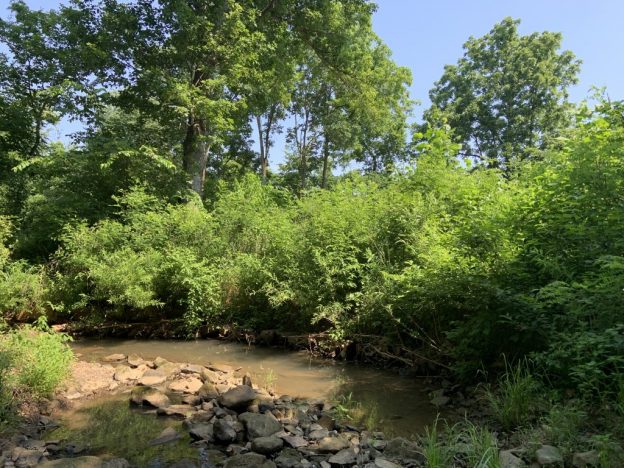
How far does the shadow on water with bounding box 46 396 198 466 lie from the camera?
4785 mm

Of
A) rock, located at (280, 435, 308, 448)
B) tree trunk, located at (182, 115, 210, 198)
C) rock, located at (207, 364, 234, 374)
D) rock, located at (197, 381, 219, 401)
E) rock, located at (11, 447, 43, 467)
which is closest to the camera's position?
rock, located at (11, 447, 43, 467)

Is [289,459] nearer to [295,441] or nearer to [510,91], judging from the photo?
[295,441]

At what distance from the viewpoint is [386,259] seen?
8781 mm

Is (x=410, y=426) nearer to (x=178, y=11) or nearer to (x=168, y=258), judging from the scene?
(x=168, y=258)

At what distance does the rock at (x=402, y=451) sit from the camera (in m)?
4.50

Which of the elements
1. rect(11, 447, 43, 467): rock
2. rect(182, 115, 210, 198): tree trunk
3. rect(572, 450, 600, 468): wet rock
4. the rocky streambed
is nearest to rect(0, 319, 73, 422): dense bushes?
the rocky streambed

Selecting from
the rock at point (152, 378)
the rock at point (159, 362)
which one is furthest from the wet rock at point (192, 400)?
the rock at point (159, 362)

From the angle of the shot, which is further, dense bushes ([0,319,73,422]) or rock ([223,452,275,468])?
dense bushes ([0,319,73,422])

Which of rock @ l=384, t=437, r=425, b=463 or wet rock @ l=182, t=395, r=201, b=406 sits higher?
rock @ l=384, t=437, r=425, b=463

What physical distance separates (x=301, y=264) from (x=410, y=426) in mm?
4807

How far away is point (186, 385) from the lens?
6969 mm

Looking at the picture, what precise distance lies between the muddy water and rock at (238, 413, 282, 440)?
129 cm

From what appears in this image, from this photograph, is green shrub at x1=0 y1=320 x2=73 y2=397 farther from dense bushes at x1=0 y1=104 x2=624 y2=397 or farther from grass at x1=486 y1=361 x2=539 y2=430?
grass at x1=486 y1=361 x2=539 y2=430

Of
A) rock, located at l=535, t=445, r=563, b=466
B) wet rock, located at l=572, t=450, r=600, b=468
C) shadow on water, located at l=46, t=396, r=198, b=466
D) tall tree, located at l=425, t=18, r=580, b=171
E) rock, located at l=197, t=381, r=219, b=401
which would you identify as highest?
tall tree, located at l=425, t=18, r=580, b=171
